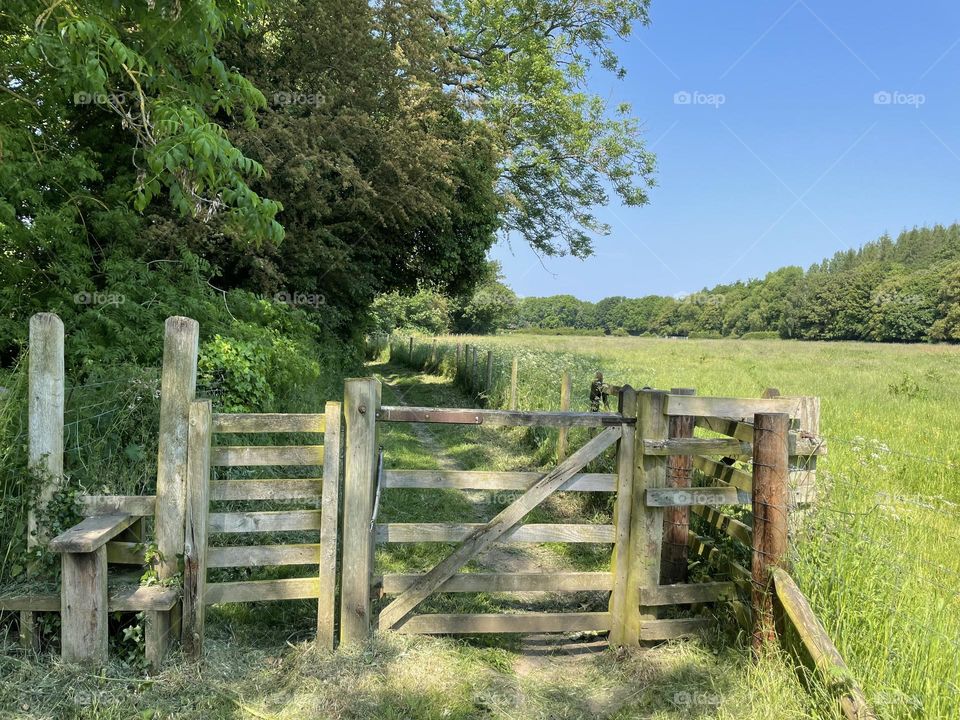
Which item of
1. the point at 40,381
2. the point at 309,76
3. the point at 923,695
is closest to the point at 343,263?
the point at 309,76

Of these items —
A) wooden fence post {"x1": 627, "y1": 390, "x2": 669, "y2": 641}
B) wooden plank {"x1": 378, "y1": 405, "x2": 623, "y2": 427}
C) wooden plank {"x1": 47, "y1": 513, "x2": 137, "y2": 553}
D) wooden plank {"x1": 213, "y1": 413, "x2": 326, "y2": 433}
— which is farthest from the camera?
wooden fence post {"x1": 627, "y1": 390, "x2": 669, "y2": 641}

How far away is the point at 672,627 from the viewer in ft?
13.0

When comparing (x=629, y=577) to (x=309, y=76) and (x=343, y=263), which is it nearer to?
(x=343, y=263)

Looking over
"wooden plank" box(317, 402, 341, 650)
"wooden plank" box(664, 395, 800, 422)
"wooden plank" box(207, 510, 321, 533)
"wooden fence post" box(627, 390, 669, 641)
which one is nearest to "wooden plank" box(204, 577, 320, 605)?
"wooden plank" box(317, 402, 341, 650)

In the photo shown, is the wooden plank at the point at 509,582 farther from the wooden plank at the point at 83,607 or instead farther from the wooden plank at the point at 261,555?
the wooden plank at the point at 83,607

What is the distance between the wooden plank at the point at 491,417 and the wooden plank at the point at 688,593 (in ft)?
3.89

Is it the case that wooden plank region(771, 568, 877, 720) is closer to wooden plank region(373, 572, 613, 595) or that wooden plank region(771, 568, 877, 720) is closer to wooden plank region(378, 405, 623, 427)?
wooden plank region(373, 572, 613, 595)

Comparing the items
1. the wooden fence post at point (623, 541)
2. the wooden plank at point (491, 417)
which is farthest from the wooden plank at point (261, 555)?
the wooden fence post at point (623, 541)

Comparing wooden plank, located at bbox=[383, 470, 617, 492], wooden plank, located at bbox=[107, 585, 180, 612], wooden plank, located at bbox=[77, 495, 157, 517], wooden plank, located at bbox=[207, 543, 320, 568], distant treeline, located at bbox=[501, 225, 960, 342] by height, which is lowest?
wooden plank, located at bbox=[107, 585, 180, 612]

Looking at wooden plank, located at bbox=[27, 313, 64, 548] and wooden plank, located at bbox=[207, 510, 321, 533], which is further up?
wooden plank, located at bbox=[27, 313, 64, 548]

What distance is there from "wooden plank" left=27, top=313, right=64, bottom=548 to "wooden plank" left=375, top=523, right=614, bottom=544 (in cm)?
207

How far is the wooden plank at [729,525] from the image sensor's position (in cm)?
394

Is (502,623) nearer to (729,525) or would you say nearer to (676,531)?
(676,531)

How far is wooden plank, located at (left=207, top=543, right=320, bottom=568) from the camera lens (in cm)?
363
